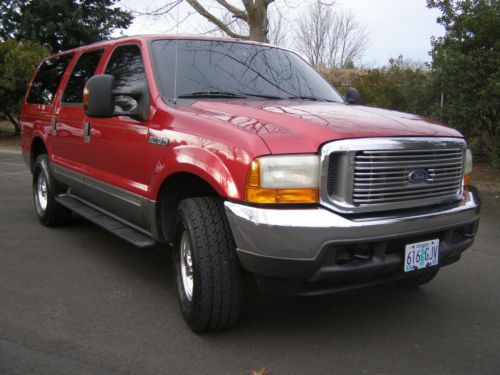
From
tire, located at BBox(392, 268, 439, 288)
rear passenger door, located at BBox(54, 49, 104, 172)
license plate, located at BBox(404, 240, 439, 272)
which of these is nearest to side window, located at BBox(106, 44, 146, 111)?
rear passenger door, located at BBox(54, 49, 104, 172)

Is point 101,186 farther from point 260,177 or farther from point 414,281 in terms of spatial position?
point 414,281

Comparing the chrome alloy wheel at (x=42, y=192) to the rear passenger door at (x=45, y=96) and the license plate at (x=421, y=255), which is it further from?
the license plate at (x=421, y=255)

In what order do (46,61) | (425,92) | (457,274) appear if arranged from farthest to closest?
(425,92), (46,61), (457,274)

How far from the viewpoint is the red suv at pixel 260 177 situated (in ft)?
8.85

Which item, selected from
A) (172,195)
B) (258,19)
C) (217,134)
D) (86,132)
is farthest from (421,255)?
(258,19)

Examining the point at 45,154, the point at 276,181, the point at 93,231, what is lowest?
the point at 93,231

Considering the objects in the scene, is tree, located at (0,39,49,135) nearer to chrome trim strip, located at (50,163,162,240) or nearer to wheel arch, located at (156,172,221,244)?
→ chrome trim strip, located at (50,163,162,240)

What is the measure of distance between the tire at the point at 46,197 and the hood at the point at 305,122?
278 cm

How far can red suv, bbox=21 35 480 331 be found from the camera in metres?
2.70

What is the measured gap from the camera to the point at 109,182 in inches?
167

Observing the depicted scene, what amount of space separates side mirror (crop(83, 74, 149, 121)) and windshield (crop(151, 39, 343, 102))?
0.57 ft

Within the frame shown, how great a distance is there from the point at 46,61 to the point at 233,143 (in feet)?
14.5

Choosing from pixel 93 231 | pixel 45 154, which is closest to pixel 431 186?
pixel 93 231

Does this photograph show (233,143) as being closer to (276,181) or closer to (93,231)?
(276,181)
